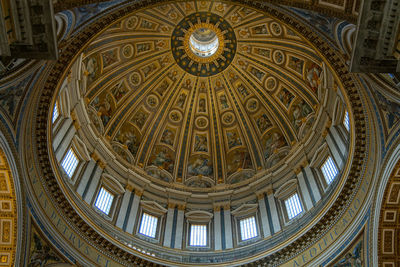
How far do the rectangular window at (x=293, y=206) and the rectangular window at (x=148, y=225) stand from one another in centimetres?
834

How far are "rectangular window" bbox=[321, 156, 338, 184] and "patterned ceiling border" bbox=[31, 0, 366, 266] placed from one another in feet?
10.9

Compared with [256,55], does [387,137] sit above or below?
below

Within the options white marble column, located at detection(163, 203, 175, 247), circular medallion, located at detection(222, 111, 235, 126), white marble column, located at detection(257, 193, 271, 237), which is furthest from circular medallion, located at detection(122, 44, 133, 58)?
white marble column, located at detection(257, 193, 271, 237)

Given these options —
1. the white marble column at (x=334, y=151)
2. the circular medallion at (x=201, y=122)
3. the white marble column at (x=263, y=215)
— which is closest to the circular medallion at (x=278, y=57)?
the circular medallion at (x=201, y=122)

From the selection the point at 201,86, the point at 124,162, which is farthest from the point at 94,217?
the point at 201,86

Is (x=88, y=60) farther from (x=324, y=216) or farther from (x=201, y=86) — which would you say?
(x=324, y=216)

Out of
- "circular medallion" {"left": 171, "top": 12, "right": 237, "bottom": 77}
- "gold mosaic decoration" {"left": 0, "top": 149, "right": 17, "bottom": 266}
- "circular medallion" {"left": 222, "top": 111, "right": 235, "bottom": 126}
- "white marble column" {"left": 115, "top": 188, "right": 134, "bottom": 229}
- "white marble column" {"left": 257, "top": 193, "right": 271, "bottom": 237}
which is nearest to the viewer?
"gold mosaic decoration" {"left": 0, "top": 149, "right": 17, "bottom": 266}

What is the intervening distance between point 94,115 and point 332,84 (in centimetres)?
1565

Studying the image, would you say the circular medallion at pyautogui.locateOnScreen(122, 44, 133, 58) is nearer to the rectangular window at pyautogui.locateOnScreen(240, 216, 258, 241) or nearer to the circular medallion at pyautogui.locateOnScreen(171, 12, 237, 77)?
the circular medallion at pyautogui.locateOnScreen(171, 12, 237, 77)

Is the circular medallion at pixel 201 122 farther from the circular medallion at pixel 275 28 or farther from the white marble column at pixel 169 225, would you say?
the circular medallion at pixel 275 28

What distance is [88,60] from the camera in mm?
26000

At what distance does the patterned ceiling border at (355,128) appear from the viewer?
49.9 feet

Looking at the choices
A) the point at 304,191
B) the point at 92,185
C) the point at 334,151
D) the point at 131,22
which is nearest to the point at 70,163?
the point at 92,185

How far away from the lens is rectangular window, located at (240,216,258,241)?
23.8m
